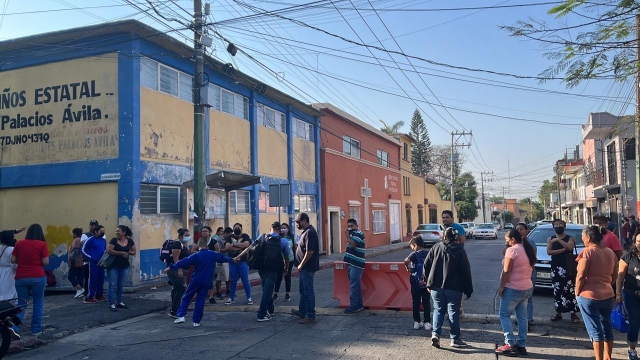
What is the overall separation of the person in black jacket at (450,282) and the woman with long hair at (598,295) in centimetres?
141

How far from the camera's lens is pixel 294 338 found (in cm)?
774

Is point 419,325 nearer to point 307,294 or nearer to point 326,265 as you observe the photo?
point 307,294

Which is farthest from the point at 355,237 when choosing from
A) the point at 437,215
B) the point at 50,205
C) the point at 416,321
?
the point at 437,215

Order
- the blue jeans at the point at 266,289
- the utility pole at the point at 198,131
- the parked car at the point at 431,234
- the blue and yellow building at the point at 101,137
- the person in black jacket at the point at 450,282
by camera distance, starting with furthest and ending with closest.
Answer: the parked car at the point at 431,234
the blue and yellow building at the point at 101,137
the utility pole at the point at 198,131
the blue jeans at the point at 266,289
the person in black jacket at the point at 450,282

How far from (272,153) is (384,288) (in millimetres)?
12240

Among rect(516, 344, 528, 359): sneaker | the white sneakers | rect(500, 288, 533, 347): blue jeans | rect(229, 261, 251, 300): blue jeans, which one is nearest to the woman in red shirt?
rect(229, 261, 251, 300): blue jeans

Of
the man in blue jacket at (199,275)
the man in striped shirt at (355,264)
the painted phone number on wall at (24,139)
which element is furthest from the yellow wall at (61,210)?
the man in striped shirt at (355,264)

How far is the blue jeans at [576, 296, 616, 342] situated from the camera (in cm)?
582

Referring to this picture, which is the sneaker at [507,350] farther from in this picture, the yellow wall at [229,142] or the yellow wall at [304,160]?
the yellow wall at [304,160]

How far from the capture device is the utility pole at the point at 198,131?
462 inches

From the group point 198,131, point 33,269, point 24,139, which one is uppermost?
point 24,139

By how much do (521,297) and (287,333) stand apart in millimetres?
3625

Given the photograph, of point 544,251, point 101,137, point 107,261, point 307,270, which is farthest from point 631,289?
point 101,137

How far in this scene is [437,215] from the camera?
5238 cm
